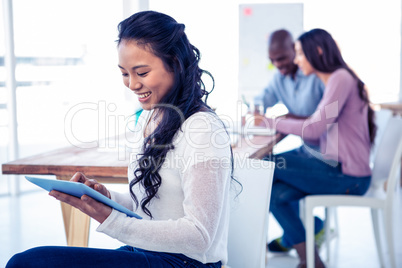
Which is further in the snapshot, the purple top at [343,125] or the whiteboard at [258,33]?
the whiteboard at [258,33]

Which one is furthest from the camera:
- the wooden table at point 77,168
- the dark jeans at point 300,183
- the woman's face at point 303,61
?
the woman's face at point 303,61

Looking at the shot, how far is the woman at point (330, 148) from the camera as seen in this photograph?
2408mm

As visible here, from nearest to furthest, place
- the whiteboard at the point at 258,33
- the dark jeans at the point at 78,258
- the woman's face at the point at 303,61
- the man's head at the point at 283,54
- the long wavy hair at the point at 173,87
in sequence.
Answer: the dark jeans at the point at 78,258
the long wavy hair at the point at 173,87
the woman's face at the point at 303,61
the man's head at the point at 283,54
the whiteboard at the point at 258,33

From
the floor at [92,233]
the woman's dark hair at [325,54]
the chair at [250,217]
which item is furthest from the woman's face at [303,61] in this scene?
the chair at [250,217]

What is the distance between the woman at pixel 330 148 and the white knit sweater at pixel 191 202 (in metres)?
1.33

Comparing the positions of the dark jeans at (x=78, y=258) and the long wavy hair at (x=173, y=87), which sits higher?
the long wavy hair at (x=173, y=87)

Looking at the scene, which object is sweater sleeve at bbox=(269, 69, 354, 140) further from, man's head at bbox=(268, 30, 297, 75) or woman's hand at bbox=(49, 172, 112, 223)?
woman's hand at bbox=(49, 172, 112, 223)

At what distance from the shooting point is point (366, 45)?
19.7 ft

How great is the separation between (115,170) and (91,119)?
295 centimetres

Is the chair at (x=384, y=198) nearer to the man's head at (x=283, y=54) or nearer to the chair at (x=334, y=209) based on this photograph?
the chair at (x=334, y=209)

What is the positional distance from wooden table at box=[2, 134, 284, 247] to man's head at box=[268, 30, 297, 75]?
1.17m

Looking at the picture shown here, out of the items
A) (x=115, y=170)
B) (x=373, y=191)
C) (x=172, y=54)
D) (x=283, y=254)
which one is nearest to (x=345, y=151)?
(x=373, y=191)

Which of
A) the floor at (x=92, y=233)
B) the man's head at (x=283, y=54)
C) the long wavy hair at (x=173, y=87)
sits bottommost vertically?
the floor at (x=92, y=233)

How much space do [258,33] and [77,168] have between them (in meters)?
3.70
